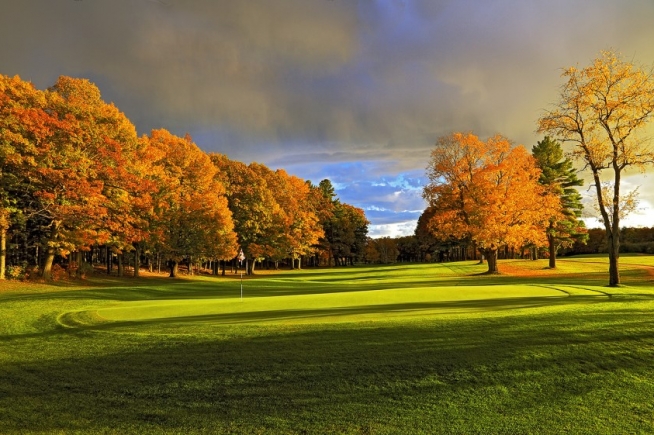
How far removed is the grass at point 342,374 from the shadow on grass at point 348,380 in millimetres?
31

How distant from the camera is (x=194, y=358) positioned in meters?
8.71

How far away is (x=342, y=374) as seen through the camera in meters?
7.54

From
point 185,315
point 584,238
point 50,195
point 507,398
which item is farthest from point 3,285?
point 584,238

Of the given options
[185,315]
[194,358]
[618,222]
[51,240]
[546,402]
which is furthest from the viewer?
[51,240]

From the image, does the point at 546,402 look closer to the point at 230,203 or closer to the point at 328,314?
the point at 328,314

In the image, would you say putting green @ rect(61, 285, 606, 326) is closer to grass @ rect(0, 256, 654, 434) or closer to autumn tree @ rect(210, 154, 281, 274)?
grass @ rect(0, 256, 654, 434)

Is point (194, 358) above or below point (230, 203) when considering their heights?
below

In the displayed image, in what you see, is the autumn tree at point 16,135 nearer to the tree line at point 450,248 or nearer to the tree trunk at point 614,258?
the tree trunk at point 614,258

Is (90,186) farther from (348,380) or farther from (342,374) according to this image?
(348,380)

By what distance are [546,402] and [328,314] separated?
770 cm

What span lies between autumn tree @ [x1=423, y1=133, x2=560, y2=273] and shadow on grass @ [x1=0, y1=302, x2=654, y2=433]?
2906 cm

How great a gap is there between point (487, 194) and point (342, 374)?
34559mm

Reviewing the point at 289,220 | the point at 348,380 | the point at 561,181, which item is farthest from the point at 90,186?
the point at 561,181

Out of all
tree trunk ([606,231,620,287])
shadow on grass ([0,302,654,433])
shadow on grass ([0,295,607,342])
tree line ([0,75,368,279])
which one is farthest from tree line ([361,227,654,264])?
shadow on grass ([0,302,654,433])
